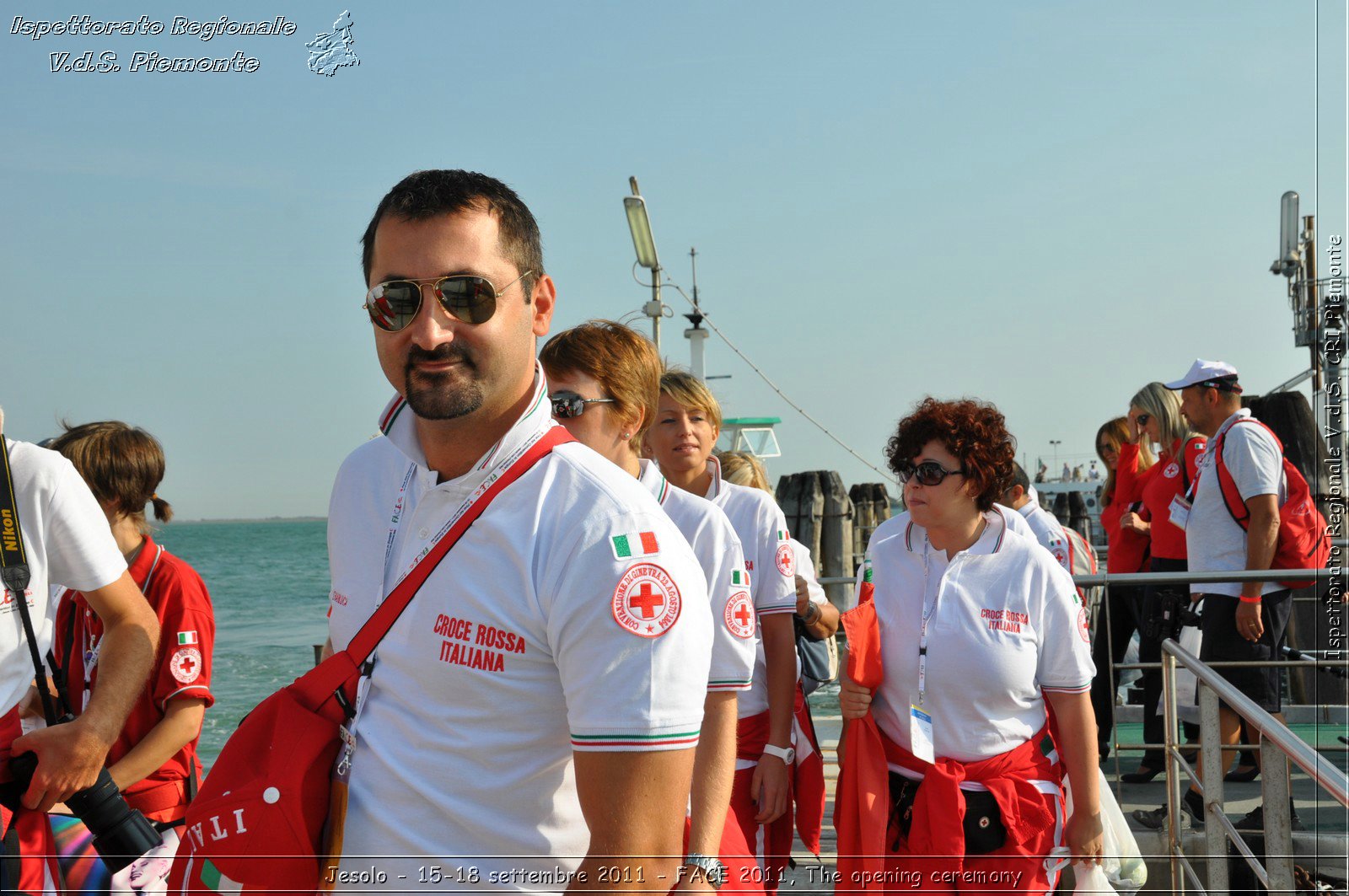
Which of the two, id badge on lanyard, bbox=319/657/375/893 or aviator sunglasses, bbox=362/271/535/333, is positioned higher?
aviator sunglasses, bbox=362/271/535/333

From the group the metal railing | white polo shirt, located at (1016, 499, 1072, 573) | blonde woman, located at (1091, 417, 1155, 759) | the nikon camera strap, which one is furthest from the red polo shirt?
blonde woman, located at (1091, 417, 1155, 759)

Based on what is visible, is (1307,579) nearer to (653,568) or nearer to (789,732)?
(789,732)

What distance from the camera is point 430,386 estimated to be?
1930 mm

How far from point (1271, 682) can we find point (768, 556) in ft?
12.0

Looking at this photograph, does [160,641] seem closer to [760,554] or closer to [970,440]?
[760,554]

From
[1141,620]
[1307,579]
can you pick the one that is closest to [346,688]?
[1307,579]

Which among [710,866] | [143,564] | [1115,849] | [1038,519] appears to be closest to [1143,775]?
[1038,519]

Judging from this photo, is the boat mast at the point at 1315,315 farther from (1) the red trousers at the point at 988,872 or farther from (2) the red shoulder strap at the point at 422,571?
(2) the red shoulder strap at the point at 422,571

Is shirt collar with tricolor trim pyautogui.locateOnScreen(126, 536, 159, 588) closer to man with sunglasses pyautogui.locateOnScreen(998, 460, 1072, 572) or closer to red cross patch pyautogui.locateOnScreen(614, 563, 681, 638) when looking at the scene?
red cross patch pyautogui.locateOnScreen(614, 563, 681, 638)

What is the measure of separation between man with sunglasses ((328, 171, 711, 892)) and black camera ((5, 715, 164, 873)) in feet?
5.34

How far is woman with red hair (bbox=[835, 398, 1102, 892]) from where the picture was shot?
339cm

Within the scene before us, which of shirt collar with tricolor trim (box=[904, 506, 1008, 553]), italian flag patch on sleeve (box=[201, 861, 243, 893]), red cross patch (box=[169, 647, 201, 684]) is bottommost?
italian flag patch on sleeve (box=[201, 861, 243, 893])

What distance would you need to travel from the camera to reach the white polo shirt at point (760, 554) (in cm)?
395

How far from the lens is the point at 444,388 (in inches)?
75.9
